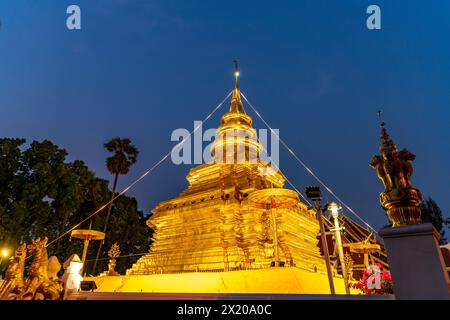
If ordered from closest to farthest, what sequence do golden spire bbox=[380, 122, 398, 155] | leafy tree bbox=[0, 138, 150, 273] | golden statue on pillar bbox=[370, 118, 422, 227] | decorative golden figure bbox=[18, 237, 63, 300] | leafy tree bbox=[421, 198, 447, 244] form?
golden statue on pillar bbox=[370, 118, 422, 227]
golden spire bbox=[380, 122, 398, 155]
decorative golden figure bbox=[18, 237, 63, 300]
leafy tree bbox=[0, 138, 150, 273]
leafy tree bbox=[421, 198, 447, 244]

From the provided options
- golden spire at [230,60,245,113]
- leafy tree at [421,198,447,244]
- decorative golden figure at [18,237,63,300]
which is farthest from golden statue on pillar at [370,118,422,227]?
leafy tree at [421,198,447,244]

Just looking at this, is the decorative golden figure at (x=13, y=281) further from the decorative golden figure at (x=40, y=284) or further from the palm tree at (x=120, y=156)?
the palm tree at (x=120, y=156)

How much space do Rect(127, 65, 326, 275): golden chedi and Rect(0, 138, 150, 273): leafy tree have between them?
8538 mm

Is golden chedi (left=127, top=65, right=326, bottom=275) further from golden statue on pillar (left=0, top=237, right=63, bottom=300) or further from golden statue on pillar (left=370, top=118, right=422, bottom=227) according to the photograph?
golden statue on pillar (left=370, top=118, right=422, bottom=227)

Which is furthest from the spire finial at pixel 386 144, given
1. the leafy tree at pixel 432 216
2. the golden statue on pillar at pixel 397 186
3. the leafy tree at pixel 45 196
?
the leafy tree at pixel 432 216

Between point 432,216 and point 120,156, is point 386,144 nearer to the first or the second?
point 120,156

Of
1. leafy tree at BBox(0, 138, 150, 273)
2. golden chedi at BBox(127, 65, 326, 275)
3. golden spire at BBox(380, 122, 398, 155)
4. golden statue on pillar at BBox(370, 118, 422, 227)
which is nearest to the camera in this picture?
golden statue on pillar at BBox(370, 118, 422, 227)

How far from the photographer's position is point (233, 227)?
13.6m

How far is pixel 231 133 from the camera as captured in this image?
20.9 m

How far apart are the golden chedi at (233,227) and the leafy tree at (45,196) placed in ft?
28.0

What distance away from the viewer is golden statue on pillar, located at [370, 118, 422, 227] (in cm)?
362

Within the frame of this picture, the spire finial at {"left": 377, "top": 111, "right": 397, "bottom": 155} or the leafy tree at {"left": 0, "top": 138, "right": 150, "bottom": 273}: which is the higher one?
the leafy tree at {"left": 0, "top": 138, "right": 150, "bottom": 273}

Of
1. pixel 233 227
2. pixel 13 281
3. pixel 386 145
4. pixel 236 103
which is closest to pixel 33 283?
pixel 13 281

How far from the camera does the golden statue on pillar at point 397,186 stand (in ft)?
11.9
